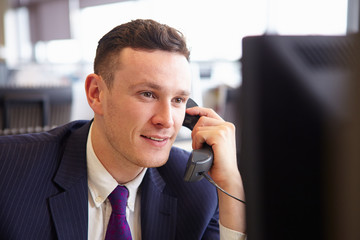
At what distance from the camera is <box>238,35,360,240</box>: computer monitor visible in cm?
29

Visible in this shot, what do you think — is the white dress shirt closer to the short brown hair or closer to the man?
the man

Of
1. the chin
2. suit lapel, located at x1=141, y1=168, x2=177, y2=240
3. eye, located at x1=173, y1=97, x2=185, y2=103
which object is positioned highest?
eye, located at x1=173, y1=97, x2=185, y2=103

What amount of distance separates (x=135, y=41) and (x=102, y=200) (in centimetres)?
A: 48

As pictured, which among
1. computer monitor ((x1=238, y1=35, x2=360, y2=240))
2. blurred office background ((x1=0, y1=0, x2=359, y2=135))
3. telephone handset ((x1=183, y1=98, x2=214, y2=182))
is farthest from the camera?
blurred office background ((x1=0, y1=0, x2=359, y2=135))

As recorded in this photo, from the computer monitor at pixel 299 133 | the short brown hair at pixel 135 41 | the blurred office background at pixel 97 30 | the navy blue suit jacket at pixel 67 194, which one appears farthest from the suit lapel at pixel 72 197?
the computer monitor at pixel 299 133

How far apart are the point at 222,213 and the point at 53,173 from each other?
50 centimetres

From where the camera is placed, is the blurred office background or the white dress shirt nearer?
the white dress shirt

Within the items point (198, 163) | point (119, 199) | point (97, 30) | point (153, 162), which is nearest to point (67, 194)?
point (119, 199)

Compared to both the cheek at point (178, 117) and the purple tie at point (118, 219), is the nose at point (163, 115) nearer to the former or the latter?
the cheek at point (178, 117)

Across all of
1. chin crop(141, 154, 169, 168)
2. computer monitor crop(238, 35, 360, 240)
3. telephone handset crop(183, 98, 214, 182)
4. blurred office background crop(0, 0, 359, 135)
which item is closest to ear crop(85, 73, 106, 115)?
chin crop(141, 154, 169, 168)

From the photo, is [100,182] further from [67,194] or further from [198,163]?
[198,163]

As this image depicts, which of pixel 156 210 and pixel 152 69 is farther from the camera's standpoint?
pixel 156 210

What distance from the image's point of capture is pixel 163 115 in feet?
3.34

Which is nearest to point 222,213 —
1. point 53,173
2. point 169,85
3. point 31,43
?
point 169,85
